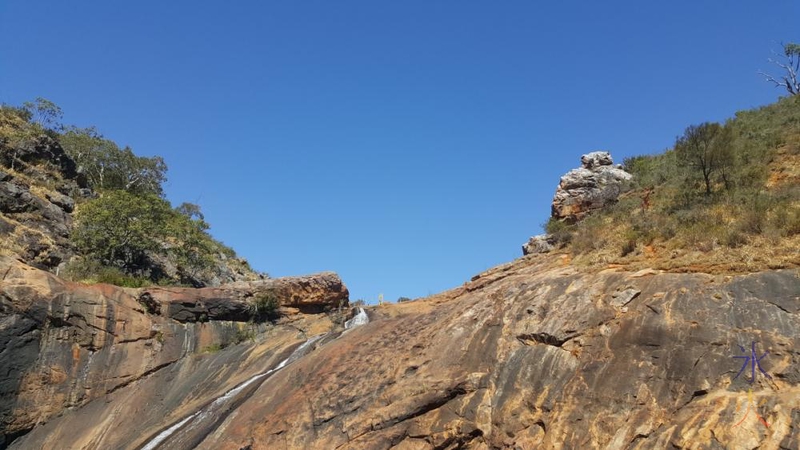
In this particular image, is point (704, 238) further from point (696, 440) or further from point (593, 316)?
point (696, 440)

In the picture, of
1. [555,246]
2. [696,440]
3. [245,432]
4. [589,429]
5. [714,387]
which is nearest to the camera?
[696,440]

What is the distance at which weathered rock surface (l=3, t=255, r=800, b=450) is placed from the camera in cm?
1091

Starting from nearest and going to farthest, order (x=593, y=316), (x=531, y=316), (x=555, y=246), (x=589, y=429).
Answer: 1. (x=589, y=429)
2. (x=593, y=316)
3. (x=531, y=316)
4. (x=555, y=246)

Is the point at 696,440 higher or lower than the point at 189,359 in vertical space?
lower

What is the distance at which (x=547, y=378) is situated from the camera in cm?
1380

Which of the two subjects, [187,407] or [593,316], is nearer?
[593,316]

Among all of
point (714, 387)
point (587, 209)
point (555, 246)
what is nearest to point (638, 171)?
point (587, 209)

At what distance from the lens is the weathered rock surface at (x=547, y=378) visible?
10.9 m

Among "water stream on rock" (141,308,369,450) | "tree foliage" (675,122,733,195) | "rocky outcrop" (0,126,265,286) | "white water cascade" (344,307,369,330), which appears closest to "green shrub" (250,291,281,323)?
"white water cascade" (344,307,369,330)

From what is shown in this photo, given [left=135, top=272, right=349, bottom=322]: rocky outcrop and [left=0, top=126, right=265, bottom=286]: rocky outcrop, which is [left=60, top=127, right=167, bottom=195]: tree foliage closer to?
[left=0, top=126, right=265, bottom=286]: rocky outcrop

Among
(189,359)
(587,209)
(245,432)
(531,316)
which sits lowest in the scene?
(245,432)

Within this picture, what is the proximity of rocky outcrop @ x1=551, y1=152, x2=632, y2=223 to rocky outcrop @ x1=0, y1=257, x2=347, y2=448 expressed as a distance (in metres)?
13.3

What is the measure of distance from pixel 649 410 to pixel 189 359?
2173cm

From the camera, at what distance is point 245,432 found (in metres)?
17.3
